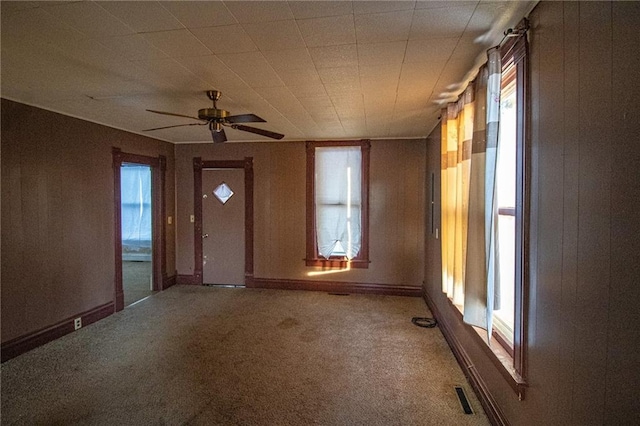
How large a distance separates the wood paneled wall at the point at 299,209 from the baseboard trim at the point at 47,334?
5.56 feet

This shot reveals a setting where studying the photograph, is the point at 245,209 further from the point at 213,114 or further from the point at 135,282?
the point at 213,114

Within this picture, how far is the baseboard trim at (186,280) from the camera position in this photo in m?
5.61

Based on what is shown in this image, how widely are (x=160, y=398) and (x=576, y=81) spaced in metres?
3.11

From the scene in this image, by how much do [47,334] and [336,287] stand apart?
362 cm

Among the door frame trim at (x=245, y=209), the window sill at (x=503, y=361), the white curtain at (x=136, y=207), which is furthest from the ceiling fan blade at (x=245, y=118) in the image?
the white curtain at (x=136, y=207)

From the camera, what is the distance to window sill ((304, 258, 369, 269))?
17.0 feet

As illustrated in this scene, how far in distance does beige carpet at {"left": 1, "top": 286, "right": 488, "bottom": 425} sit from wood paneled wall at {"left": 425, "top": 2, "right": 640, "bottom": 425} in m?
1.11

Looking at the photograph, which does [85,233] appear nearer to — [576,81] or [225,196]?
[225,196]

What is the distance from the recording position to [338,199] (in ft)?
17.1

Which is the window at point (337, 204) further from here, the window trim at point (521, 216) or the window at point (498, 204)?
the window trim at point (521, 216)

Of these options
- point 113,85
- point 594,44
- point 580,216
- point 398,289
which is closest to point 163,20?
point 113,85

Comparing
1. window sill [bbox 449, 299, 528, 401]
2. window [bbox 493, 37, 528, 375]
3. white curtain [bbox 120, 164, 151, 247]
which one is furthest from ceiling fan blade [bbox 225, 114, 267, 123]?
white curtain [bbox 120, 164, 151, 247]

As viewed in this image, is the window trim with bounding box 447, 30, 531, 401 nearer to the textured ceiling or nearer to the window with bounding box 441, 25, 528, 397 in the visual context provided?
the window with bounding box 441, 25, 528, 397

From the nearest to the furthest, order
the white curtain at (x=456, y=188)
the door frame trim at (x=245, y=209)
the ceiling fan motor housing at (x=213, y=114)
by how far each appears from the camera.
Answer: the white curtain at (x=456, y=188)
the ceiling fan motor housing at (x=213, y=114)
the door frame trim at (x=245, y=209)
